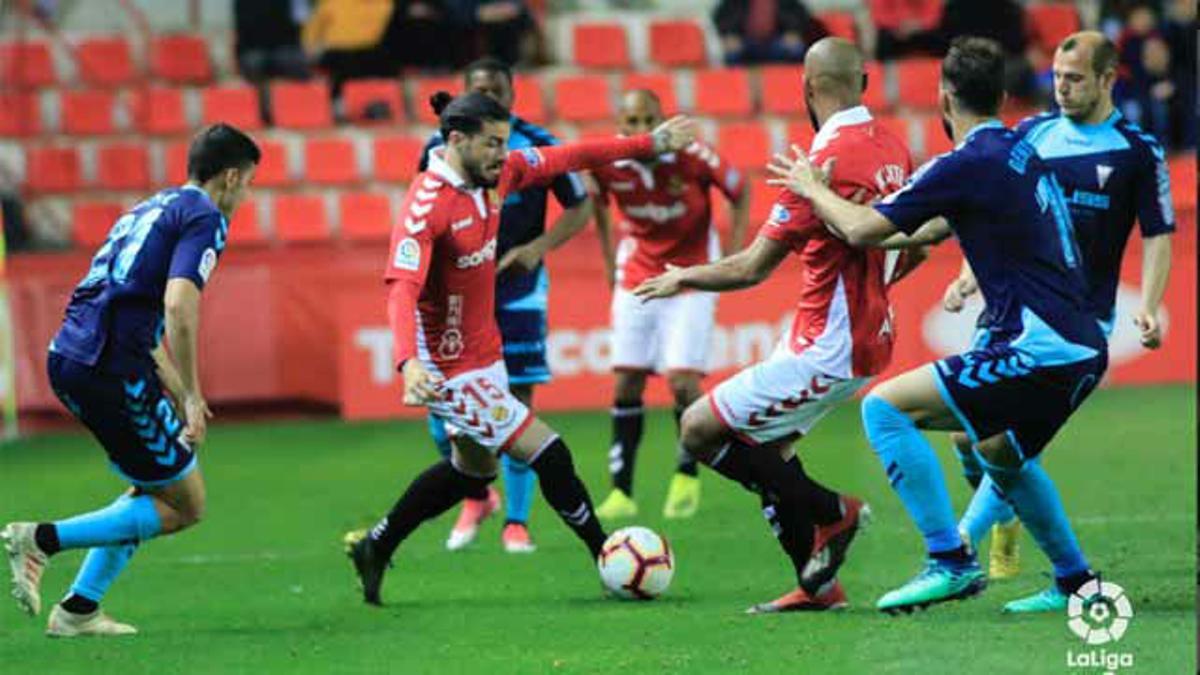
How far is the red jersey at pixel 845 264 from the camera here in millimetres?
7582

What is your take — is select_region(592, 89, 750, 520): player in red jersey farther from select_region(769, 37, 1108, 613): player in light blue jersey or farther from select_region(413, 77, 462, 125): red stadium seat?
select_region(413, 77, 462, 125): red stadium seat

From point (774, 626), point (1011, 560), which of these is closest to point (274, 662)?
point (774, 626)

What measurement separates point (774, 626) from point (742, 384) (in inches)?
33.9

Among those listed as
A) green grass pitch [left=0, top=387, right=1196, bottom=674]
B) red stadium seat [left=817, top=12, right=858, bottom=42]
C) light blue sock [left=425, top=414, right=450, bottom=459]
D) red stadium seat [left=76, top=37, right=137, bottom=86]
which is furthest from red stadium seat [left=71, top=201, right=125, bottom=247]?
light blue sock [left=425, top=414, right=450, bottom=459]

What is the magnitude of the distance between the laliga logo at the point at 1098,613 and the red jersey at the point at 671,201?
12.4 feet

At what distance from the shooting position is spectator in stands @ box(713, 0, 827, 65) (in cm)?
1847

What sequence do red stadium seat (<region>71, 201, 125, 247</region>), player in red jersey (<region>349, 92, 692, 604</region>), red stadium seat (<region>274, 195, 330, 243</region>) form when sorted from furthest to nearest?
1. red stadium seat (<region>274, 195, 330, 243</region>)
2. red stadium seat (<region>71, 201, 125, 247</region>)
3. player in red jersey (<region>349, 92, 692, 604</region>)

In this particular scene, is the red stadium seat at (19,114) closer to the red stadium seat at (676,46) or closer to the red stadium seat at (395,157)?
the red stadium seat at (395,157)

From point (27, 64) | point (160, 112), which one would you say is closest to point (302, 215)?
point (160, 112)

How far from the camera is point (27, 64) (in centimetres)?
1869

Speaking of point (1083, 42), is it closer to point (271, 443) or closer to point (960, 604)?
point (960, 604)

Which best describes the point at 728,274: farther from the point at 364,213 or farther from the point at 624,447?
the point at 364,213

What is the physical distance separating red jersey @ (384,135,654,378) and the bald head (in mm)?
989

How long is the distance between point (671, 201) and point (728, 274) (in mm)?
3389
